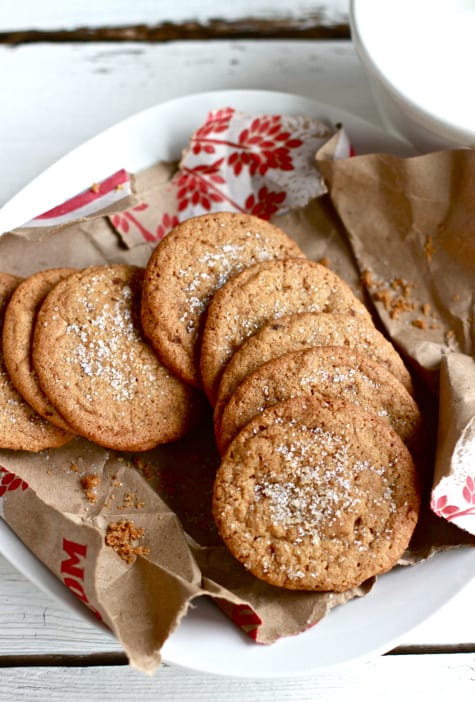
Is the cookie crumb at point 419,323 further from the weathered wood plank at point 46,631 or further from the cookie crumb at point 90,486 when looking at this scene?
the cookie crumb at point 90,486

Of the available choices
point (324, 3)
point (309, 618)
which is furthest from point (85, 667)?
point (324, 3)

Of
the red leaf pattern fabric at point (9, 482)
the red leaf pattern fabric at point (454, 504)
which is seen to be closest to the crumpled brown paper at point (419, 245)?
the red leaf pattern fabric at point (454, 504)

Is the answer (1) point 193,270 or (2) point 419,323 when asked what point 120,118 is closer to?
(1) point 193,270

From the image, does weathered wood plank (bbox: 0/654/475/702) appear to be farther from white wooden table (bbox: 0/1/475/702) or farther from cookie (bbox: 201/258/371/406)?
cookie (bbox: 201/258/371/406)

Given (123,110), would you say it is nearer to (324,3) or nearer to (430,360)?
(324,3)

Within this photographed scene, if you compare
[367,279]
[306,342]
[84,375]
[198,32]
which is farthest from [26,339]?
[198,32]

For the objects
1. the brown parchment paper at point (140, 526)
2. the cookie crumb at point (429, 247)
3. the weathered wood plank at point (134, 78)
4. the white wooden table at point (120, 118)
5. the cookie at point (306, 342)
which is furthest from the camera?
the weathered wood plank at point (134, 78)

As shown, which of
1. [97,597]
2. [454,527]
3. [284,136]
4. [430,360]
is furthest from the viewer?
[284,136]
